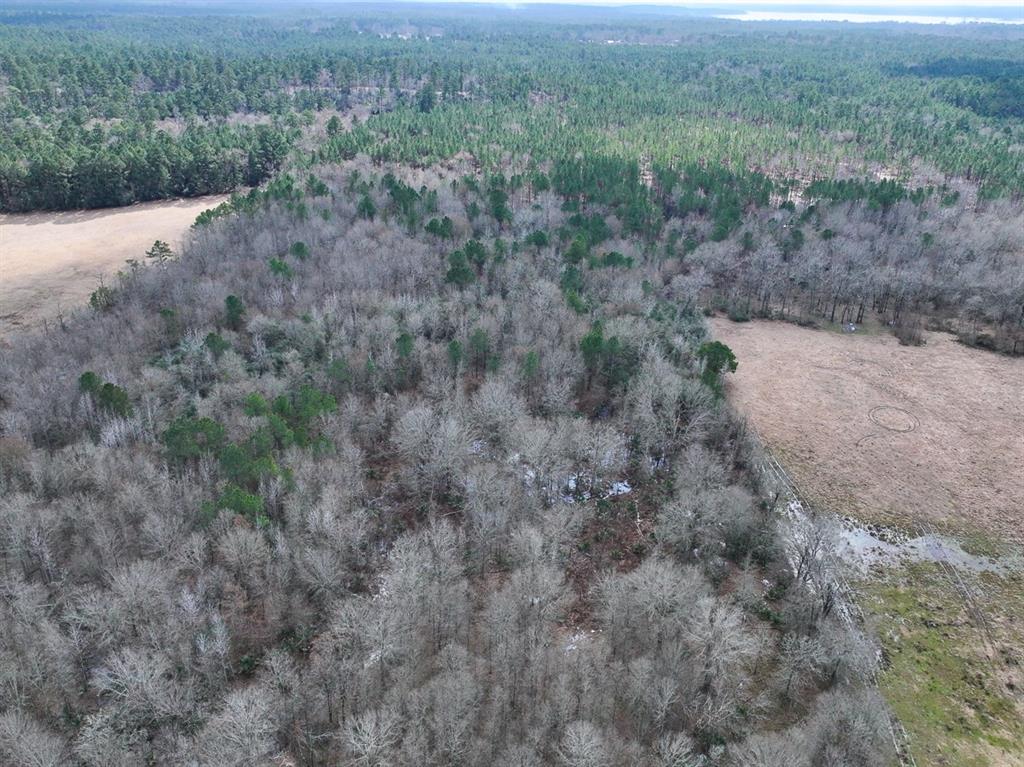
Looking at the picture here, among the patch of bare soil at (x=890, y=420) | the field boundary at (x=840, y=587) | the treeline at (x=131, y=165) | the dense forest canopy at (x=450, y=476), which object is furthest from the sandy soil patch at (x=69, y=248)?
the patch of bare soil at (x=890, y=420)

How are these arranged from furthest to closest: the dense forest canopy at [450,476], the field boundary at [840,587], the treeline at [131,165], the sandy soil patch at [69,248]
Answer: the treeline at [131,165] < the sandy soil patch at [69,248] < the field boundary at [840,587] < the dense forest canopy at [450,476]

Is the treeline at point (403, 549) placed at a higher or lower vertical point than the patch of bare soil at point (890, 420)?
higher

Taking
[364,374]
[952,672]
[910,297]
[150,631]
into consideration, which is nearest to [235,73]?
[364,374]

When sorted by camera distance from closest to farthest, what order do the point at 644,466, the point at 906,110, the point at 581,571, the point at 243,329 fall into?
the point at 581,571, the point at 644,466, the point at 243,329, the point at 906,110

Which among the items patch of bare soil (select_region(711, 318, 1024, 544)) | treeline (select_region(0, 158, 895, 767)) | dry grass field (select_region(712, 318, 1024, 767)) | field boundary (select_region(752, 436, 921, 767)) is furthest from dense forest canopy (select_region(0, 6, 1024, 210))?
field boundary (select_region(752, 436, 921, 767))

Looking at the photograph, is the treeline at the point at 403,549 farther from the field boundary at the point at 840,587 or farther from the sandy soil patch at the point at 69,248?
the sandy soil patch at the point at 69,248

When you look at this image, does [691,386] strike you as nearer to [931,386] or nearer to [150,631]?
[931,386]
